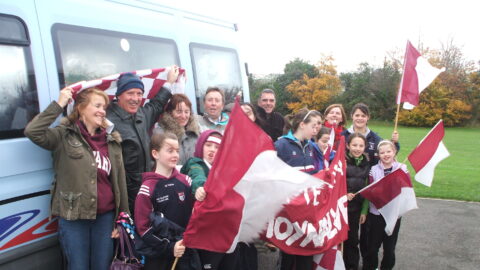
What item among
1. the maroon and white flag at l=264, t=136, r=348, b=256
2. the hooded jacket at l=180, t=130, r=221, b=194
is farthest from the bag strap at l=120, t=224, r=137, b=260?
Answer: the maroon and white flag at l=264, t=136, r=348, b=256

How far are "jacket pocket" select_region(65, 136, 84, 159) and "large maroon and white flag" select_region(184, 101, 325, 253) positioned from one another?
0.96 m

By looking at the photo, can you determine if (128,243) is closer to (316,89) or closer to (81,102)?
(81,102)

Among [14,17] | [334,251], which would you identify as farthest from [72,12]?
[334,251]

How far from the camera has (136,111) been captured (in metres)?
3.37

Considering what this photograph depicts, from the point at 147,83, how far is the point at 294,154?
162cm

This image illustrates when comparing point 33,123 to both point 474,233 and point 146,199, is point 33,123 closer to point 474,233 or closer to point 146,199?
point 146,199

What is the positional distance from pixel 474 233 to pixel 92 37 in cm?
587

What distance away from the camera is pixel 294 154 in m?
3.98

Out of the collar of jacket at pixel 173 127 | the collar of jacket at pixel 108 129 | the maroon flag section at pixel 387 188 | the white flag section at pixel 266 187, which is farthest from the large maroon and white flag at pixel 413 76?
the collar of jacket at pixel 108 129

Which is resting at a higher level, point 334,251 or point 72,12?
point 72,12

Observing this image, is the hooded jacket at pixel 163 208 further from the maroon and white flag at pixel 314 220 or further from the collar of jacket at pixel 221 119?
the collar of jacket at pixel 221 119

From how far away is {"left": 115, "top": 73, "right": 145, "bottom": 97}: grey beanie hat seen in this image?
324 cm

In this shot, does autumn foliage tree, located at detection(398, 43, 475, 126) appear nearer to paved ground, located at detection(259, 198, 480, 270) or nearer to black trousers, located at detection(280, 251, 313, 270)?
paved ground, located at detection(259, 198, 480, 270)

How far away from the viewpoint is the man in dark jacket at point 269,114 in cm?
586
